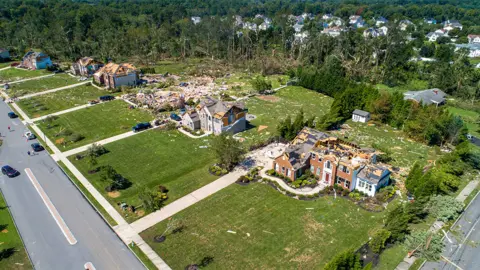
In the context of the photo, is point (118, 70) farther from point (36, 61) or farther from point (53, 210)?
point (53, 210)

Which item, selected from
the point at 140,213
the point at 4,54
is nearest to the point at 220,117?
the point at 140,213

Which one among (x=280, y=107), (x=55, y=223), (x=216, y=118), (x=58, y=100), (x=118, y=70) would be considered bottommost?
(x=55, y=223)

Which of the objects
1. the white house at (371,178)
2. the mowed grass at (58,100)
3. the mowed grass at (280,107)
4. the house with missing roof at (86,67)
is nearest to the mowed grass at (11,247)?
the mowed grass at (280,107)

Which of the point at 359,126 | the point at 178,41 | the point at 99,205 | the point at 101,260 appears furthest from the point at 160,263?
the point at 178,41

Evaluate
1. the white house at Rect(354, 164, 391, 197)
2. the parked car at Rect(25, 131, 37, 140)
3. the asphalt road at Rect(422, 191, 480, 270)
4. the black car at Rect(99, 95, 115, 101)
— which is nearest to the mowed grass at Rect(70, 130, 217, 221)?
the parked car at Rect(25, 131, 37, 140)

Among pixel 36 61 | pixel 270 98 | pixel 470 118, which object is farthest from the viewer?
pixel 36 61

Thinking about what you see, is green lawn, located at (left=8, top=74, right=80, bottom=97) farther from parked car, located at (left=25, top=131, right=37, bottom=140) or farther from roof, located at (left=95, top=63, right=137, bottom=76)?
parked car, located at (left=25, top=131, right=37, bottom=140)

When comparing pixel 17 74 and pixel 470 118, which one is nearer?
pixel 470 118
